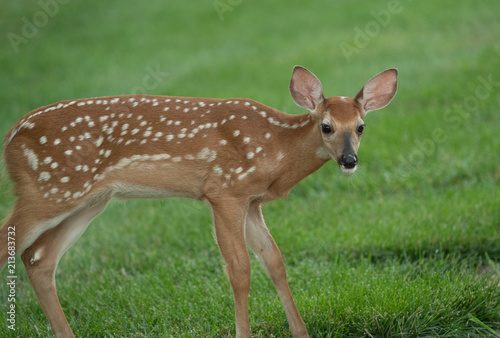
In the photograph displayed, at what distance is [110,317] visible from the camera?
507 cm

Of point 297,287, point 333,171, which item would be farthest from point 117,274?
point 333,171

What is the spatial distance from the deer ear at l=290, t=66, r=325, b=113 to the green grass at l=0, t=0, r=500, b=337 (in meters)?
0.57

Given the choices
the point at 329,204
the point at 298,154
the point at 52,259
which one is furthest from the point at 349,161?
the point at 329,204

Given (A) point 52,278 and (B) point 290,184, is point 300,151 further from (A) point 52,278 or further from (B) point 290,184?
(A) point 52,278

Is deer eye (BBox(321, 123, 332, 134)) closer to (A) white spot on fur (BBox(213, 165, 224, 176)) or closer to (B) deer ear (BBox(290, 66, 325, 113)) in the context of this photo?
(B) deer ear (BBox(290, 66, 325, 113))

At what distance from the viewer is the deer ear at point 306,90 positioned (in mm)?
4457

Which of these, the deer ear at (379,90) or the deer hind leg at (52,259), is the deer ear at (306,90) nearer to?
the deer ear at (379,90)

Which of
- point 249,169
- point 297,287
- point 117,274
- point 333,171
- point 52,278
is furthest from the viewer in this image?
point 333,171

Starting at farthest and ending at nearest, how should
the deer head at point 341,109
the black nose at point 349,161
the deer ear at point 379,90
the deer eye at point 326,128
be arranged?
the deer ear at point 379,90 < the deer eye at point 326,128 < the deer head at point 341,109 < the black nose at point 349,161

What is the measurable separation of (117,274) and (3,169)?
1682 mm

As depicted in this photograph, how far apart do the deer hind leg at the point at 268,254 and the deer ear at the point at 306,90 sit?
2.51 feet

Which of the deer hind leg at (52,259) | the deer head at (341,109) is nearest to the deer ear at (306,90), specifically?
the deer head at (341,109)

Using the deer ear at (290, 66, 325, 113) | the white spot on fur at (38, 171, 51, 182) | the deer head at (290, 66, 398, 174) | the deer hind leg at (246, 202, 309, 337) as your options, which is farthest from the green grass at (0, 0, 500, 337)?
the deer ear at (290, 66, 325, 113)

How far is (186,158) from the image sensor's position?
4.46 meters
